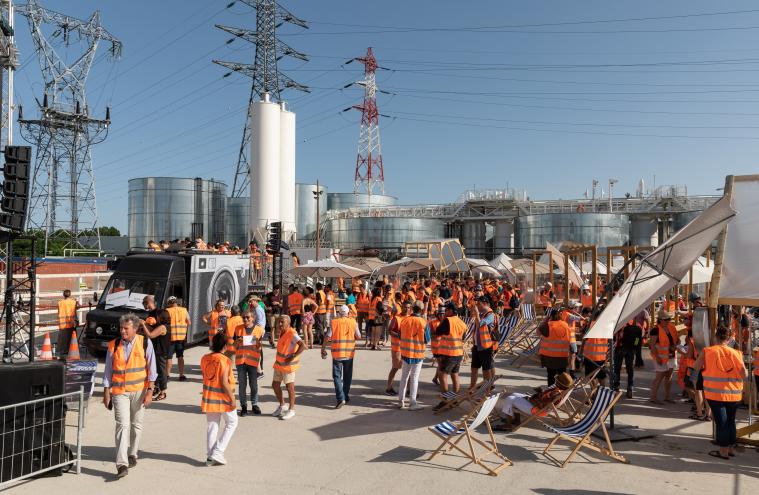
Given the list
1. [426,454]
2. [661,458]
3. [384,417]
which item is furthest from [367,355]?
[661,458]

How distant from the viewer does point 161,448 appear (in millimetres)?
6590

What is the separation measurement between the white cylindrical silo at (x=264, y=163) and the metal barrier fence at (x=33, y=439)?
106 ft

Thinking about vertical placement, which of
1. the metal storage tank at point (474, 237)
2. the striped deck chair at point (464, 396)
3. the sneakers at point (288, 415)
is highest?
the metal storage tank at point (474, 237)

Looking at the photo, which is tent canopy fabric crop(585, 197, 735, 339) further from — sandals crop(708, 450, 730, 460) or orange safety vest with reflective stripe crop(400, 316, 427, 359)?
orange safety vest with reflective stripe crop(400, 316, 427, 359)

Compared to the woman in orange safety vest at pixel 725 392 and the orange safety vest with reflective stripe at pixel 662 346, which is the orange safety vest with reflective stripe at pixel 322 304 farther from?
the woman in orange safety vest at pixel 725 392

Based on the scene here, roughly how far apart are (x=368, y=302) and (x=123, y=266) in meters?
6.61

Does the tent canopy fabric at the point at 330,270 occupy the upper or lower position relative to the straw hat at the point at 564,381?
upper

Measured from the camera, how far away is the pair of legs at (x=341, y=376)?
8.55m

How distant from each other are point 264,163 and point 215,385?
3321 centimetres

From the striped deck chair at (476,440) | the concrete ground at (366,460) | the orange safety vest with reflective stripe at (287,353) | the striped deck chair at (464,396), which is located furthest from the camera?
the striped deck chair at (464,396)

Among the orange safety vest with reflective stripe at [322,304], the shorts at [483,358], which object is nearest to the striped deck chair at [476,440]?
the shorts at [483,358]

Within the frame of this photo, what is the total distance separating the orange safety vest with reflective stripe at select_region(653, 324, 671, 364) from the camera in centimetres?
902

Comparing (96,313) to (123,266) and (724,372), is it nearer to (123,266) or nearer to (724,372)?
(123,266)

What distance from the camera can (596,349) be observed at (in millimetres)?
8719
